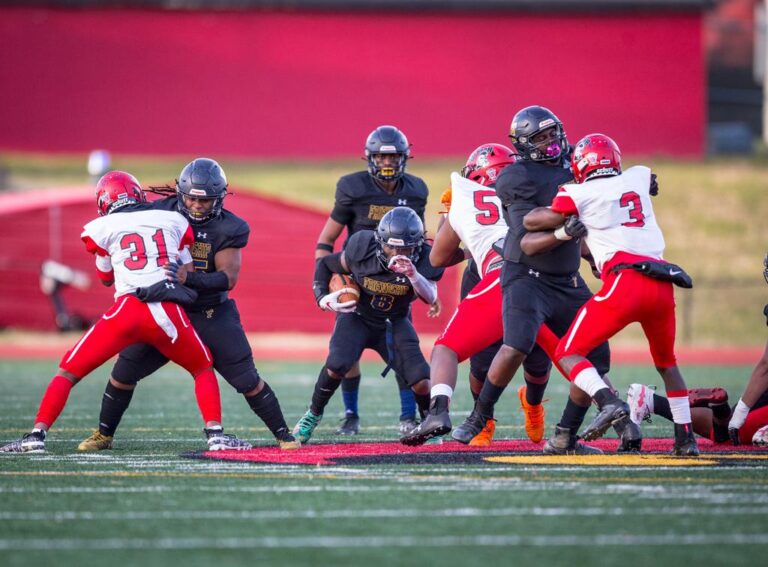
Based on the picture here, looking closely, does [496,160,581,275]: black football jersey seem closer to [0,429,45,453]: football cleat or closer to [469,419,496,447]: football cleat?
[469,419,496,447]: football cleat

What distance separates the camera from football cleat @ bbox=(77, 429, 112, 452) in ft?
24.5

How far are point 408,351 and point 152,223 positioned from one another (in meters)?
1.81

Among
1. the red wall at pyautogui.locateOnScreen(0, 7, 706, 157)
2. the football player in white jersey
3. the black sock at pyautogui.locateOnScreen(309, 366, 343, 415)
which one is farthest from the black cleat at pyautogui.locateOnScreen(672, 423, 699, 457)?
the red wall at pyautogui.locateOnScreen(0, 7, 706, 157)

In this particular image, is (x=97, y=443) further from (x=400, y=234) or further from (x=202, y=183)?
(x=400, y=234)

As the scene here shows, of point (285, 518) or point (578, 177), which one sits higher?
point (578, 177)

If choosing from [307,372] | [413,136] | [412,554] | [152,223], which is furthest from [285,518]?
[413,136]

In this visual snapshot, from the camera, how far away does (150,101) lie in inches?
1068

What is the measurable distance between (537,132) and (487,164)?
31.7 inches

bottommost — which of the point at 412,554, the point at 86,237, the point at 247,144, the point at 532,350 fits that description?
the point at 412,554

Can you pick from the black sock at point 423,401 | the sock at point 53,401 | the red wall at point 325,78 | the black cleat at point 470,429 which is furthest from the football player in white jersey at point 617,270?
the red wall at point 325,78

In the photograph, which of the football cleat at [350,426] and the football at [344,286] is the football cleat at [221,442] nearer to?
the football at [344,286]

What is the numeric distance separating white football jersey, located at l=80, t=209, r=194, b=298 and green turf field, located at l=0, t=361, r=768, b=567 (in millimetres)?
1026

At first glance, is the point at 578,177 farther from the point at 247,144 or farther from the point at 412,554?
the point at 247,144

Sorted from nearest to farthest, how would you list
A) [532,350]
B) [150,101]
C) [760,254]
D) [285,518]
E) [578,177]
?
1. [285,518]
2. [578,177]
3. [532,350]
4. [760,254]
5. [150,101]
